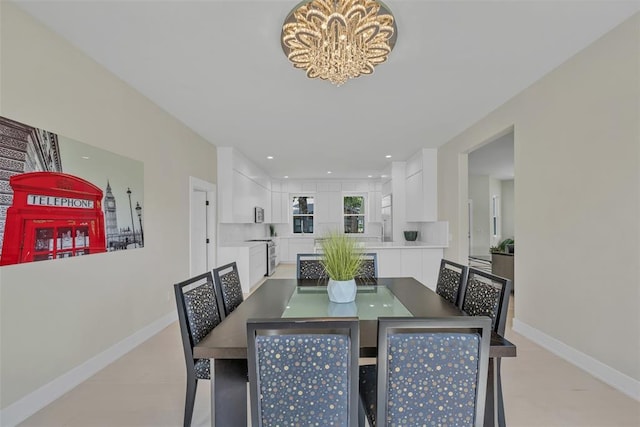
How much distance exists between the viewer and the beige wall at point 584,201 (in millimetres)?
2111

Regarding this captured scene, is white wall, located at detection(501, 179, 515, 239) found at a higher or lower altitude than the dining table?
higher

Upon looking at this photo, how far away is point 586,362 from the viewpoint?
2432mm

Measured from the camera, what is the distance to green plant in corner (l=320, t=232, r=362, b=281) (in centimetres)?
198

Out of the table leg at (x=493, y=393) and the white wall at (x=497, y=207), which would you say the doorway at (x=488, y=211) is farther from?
the table leg at (x=493, y=393)

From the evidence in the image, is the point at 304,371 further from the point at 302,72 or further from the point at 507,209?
the point at 507,209

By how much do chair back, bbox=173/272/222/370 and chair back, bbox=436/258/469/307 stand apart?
5.18 feet

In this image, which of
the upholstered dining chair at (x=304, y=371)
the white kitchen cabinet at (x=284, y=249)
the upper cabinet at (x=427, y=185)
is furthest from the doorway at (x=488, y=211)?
the upholstered dining chair at (x=304, y=371)

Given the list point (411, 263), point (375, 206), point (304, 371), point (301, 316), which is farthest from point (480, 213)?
point (304, 371)

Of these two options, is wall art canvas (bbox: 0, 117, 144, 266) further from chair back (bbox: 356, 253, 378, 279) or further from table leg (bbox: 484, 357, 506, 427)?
table leg (bbox: 484, 357, 506, 427)

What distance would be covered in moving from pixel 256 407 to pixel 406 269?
4.37m

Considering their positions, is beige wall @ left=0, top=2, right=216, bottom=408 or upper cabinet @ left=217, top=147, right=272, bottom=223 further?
upper cabinet @ left=217, top=147, right=272, bottom=223

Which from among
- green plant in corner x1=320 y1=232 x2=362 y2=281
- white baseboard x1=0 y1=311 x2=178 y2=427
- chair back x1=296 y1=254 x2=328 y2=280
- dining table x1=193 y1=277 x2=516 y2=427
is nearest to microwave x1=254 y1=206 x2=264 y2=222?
white baseboard x1=0 y1=311 x2=178 y2=427

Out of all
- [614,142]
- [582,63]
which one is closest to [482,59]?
[582,63]

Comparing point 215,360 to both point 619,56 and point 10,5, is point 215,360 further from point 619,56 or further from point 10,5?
point 619,56
